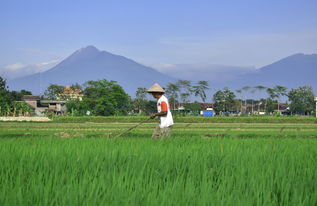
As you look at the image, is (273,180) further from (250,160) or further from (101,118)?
(101,118)

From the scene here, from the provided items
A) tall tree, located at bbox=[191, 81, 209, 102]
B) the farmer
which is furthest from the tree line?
the farmer

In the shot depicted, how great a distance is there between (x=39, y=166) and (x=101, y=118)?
4294cm

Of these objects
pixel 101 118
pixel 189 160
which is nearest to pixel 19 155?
pixel 189 160

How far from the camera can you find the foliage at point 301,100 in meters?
116

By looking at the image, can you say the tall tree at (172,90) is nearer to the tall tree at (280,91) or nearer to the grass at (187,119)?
the tall tree at (280,91)

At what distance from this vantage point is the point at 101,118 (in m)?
47.8

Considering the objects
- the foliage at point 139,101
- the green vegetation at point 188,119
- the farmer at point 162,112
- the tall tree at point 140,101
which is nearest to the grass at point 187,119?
the green vegetation at point 188,119

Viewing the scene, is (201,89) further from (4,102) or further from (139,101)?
(4,102)

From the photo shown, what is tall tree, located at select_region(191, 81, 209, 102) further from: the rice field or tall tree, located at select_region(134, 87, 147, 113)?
the rice field

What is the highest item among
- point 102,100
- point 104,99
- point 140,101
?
point 140,101

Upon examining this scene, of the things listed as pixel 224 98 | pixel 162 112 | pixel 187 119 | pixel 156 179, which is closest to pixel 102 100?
pixel 187 119

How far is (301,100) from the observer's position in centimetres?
11812

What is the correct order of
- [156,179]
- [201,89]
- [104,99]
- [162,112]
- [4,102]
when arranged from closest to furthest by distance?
1. [156,179]
2. [162,112]
3. [4,102]
4. [104,99]
5. [201,89]

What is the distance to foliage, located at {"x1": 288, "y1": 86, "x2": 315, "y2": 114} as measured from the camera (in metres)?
116
